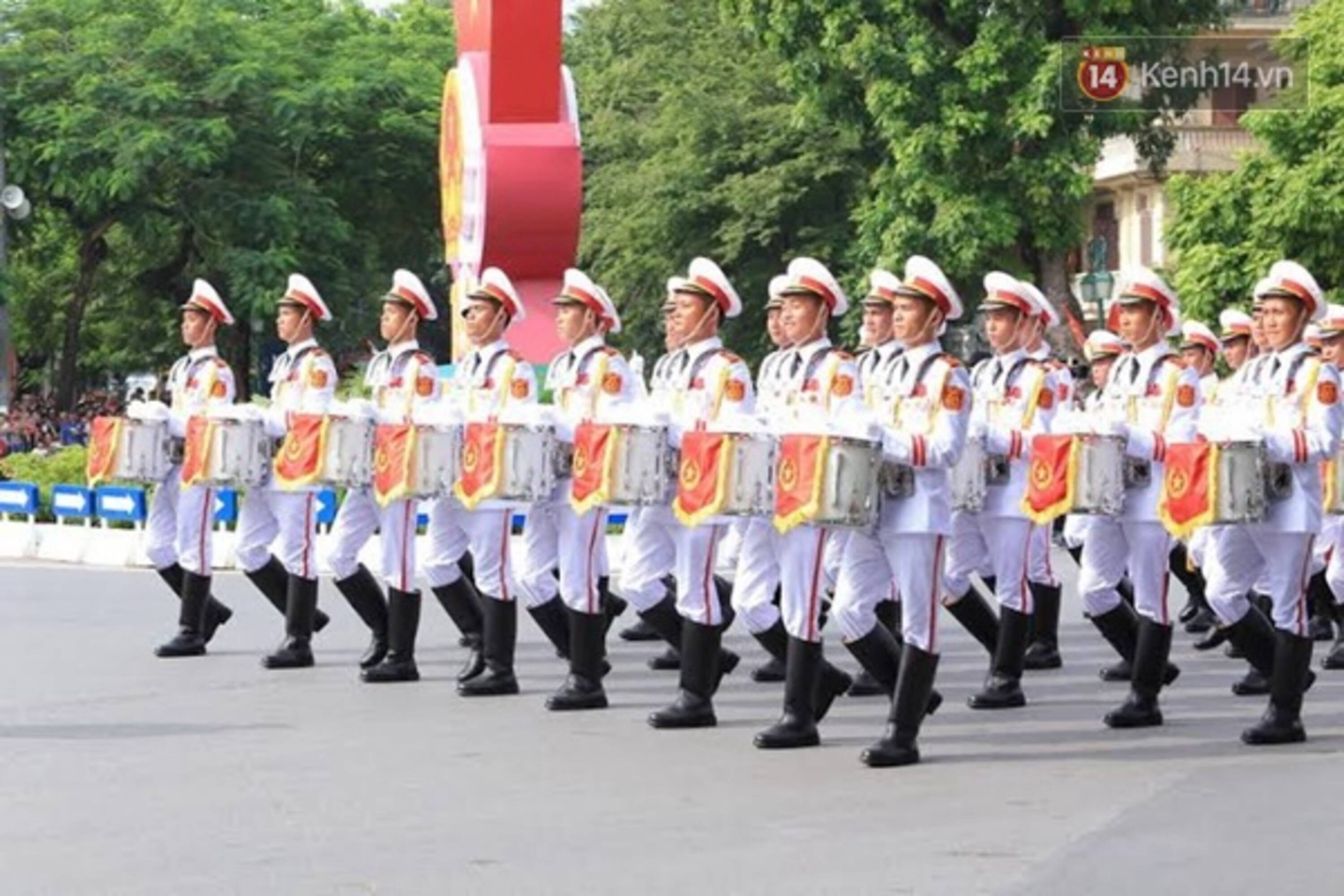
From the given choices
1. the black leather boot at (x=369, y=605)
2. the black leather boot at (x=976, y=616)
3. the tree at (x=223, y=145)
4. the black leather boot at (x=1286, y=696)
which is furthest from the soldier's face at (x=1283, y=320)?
the tree at (x=223, y=145)

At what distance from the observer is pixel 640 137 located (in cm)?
5297

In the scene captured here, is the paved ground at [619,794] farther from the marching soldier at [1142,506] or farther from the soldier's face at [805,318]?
the soldier's face at [805,318]

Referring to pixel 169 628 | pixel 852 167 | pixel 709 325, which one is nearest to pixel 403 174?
pixel 852 167

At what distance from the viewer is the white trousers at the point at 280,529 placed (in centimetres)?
1675

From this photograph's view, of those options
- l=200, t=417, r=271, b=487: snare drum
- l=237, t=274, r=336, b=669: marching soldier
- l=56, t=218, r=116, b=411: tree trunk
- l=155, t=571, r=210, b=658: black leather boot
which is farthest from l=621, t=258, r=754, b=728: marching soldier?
l=56, t=218, r=116, b=411: tree trunk

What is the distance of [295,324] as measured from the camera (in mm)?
17062

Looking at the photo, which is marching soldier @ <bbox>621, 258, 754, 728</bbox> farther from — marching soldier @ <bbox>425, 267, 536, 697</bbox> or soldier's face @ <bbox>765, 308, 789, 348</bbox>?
marching soldier @ <bbox>425, 267, 536, 697</bbox>

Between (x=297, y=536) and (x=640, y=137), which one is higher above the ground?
(x=640, y=137)

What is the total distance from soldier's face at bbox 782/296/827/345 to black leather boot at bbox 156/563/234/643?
235 inches

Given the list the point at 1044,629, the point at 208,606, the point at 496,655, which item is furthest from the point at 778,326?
the point at 208,606

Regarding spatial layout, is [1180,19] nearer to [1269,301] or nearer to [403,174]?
[403,174]

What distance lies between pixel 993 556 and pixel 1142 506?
5.94ft

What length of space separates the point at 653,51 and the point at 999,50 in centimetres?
1825

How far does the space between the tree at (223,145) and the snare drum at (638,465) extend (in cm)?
3306
